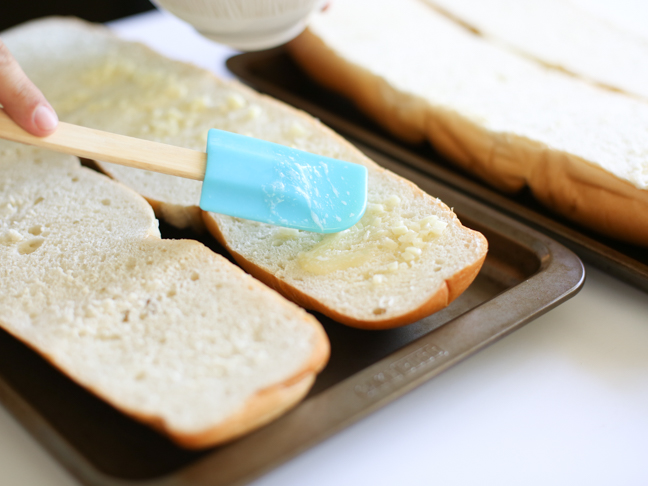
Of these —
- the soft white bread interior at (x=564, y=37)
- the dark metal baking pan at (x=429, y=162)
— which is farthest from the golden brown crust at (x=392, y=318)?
the soft white bread interior at (x=564, y=37)

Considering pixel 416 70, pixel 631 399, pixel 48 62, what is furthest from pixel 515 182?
pixel 48 62

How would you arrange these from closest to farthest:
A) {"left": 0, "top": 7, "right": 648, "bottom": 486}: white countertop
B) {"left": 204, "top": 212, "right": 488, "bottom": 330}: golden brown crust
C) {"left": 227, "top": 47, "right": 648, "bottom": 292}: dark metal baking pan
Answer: {"left": 0, "top": 7, "right": 648, "bottom": 486}: white countertop < {"left": 204, "top": 212, "right": 488, "bottom": 330}: golden brown crust < {"left": 227, "top": 47, "right": 648, "bottom": 292}: dark metal baking pan

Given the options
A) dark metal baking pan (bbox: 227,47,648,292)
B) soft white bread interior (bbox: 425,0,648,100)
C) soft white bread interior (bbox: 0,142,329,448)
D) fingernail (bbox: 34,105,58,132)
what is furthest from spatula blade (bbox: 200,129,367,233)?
soft white bread interior (bbox: 425,0,648,100)

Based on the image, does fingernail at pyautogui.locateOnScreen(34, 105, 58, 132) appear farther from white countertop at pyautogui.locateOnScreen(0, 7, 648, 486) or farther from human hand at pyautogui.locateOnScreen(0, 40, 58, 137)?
white countertop at pyautogui.locateOnScreen(0, 7, 648, 486)

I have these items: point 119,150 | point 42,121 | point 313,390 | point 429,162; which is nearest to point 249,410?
point 313,390

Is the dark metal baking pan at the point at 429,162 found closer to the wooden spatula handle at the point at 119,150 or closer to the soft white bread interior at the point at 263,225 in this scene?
the soft white bread interior at the point at 263,225

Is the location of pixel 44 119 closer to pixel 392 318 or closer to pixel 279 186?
pixel 279 186

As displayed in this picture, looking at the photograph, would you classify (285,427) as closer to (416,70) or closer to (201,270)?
(201,270)
